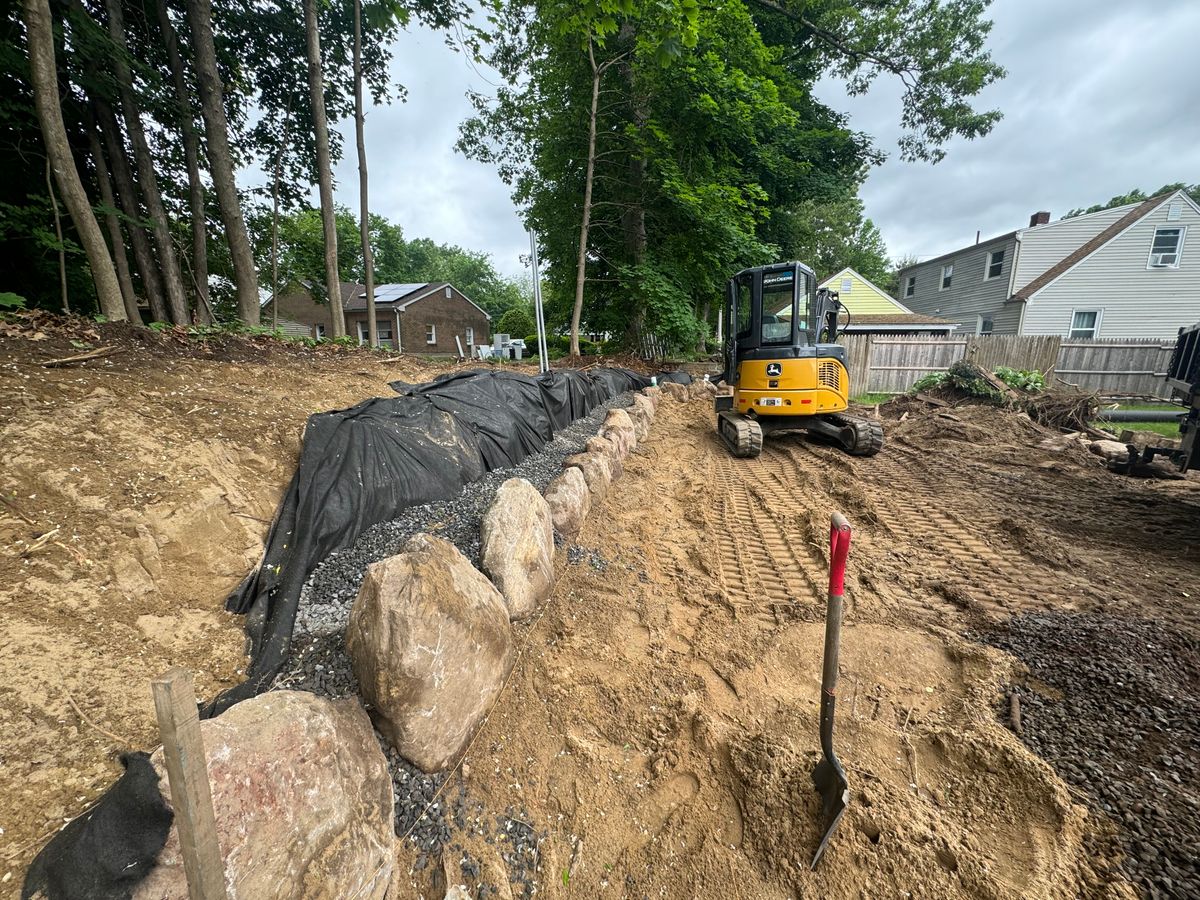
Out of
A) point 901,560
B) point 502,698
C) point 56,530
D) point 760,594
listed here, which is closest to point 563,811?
point 502,698

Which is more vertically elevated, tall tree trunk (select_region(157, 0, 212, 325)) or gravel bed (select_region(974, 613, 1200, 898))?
tall tree trunk (select_region(157, 0, 212, 325))

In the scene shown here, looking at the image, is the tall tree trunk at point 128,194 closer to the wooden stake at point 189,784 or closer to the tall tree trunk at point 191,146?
the tall tree trunk at point 191,146

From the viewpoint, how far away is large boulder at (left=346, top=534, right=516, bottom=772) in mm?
1582

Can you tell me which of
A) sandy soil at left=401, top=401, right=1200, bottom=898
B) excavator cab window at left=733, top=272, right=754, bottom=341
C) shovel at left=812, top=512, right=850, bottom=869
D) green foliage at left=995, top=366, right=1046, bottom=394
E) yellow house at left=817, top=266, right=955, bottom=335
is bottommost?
sandy soil at left=401, top=401, right=1200, bottom=898

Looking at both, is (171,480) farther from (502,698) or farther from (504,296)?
(504,296)

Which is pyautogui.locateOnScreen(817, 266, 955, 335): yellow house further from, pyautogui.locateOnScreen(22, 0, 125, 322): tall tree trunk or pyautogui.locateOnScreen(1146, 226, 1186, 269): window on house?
pyautogui.locateOnScreen(22, 0, 125, 322): tall tree trunk

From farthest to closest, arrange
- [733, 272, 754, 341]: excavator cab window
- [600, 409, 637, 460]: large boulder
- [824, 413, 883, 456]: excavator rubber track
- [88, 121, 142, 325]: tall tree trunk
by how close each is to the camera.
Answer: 1. [88, 121, 142, 325]: tall tree trunk
2. [733, 272, 754, 341]: excavator cab window
3. [824, 413, 883, 456]: excavator rubber track
4. [600, 409, 637, 460]: large boulder

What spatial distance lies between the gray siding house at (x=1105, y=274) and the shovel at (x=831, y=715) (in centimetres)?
2162

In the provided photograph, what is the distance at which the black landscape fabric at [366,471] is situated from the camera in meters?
2.04

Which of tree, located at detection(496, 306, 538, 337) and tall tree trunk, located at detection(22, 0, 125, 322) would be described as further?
tree, located at detection(496, 306, 538, 337)

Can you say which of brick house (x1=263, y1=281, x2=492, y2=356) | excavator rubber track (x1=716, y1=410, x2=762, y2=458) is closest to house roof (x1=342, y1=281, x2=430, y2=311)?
brick house (x1=263, y1=281, x2=492, y2=356)

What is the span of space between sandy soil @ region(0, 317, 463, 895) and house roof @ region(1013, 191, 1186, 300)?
904 inches

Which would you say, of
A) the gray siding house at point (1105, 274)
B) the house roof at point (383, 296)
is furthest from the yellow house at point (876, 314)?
the house roof at point (383, 296)

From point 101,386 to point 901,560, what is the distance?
5443mm
